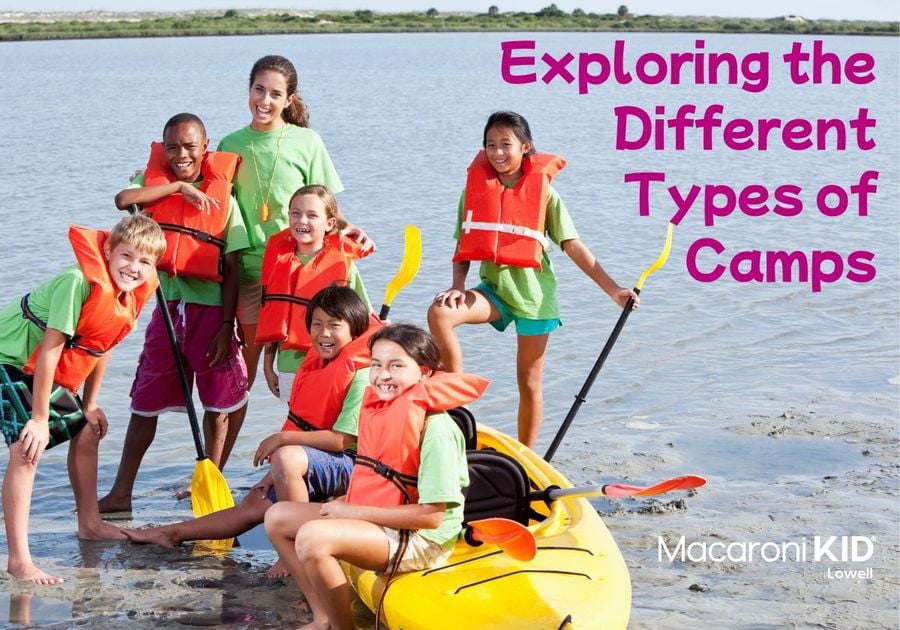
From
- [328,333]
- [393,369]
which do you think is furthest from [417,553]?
[328,333]

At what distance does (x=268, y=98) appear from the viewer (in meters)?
4.94

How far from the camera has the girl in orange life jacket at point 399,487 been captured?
358cm

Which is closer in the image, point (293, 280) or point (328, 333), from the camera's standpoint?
point (328, 333)

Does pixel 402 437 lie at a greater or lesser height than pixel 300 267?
lesser

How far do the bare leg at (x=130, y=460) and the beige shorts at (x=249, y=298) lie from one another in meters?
0.57

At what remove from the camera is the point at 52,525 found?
5121 millimetres

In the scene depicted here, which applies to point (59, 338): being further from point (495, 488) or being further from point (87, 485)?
point (495, 488)

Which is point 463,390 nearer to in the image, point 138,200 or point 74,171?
point 138,200

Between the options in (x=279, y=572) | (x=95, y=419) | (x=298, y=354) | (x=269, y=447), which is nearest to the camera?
(x=269, y=447)

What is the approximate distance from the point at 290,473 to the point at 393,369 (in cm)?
67

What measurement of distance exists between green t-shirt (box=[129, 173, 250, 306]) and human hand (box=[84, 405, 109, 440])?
64cm

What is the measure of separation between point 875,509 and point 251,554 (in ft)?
8.52

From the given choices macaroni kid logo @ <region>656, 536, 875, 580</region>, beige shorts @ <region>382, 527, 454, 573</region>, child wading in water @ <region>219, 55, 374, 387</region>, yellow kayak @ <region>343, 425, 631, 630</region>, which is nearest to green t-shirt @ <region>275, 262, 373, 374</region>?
child wading in water @ <region>219, 55, 374, 387</region>

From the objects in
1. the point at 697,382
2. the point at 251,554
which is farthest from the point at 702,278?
the point at 251,554
